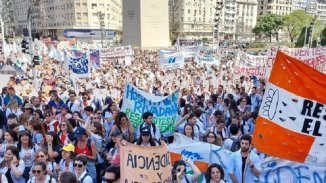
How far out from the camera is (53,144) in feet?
20.2

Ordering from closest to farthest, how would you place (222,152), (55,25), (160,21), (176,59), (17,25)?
(222,152) → (176,59) → (160,21) → (55,25) → (17,25)

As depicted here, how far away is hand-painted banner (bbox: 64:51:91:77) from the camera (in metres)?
14.9

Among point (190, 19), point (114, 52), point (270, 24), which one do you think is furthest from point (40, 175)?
point (190, 19)

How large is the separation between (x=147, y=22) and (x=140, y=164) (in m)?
44.6

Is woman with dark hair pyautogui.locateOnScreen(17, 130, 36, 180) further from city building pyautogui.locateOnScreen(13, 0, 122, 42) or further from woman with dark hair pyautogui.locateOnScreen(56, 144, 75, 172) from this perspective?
city building pyautogui.locateOnScreen(13, 0, 122, 42)

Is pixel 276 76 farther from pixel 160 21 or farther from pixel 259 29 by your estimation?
pixel 259 29

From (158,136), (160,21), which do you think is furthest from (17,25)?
(158,136)

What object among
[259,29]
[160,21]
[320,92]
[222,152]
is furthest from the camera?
[259,29]

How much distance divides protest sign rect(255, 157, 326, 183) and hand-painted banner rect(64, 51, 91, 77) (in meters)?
10.6

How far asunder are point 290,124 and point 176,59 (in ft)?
46.7

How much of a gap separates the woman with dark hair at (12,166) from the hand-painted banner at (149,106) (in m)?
3.01

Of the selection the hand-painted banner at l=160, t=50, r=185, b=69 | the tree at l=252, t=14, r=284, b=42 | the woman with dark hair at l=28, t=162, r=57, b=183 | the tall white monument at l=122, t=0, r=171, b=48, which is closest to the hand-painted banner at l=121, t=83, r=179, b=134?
the woman with dark hair at l=28, t=162, r=57, b=183

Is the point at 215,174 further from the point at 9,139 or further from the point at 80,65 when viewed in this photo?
the point at 80,65

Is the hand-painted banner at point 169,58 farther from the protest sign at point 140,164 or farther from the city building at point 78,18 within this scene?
the city building at point 78,18
